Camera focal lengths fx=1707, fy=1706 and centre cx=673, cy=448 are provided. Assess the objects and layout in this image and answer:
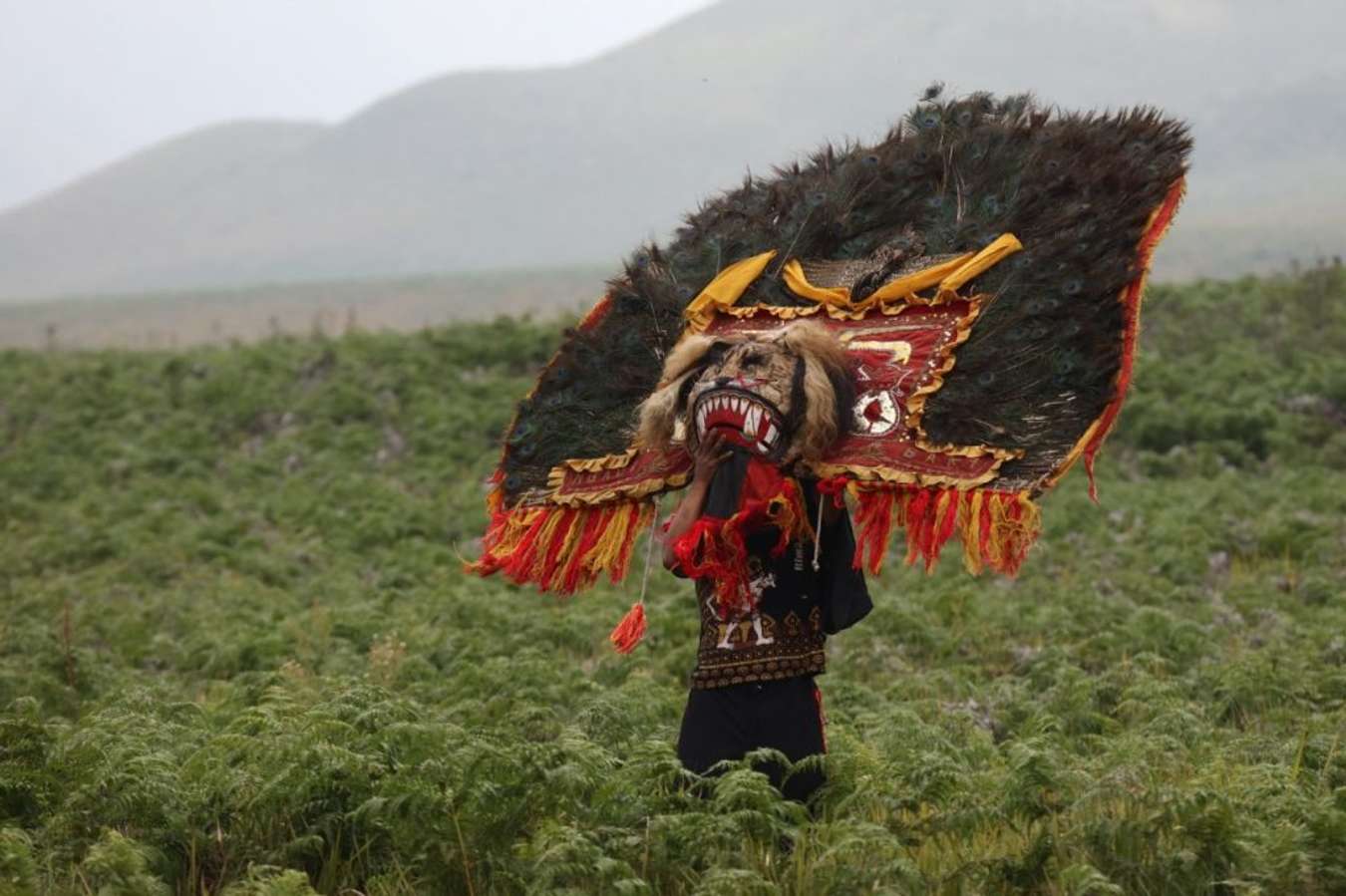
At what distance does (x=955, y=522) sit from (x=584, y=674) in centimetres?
506

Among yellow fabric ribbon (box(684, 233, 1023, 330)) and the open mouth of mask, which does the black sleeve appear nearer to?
the open mouth of mask

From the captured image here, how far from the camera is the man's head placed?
620 cm

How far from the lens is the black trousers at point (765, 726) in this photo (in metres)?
6.37

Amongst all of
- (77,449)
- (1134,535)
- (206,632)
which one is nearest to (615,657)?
(206,632)

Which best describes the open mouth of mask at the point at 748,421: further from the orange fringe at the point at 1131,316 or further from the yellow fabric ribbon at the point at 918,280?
the orange fringe at the point at 1131,316

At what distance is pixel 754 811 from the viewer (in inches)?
229

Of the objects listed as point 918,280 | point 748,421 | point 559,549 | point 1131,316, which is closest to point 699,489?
point 748,421

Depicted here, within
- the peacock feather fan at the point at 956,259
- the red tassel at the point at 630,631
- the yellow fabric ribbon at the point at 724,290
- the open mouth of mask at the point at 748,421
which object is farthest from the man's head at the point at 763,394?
the red tassel at the point at 630,631

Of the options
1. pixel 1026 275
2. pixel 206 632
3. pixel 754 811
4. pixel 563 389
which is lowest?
pixel 206 632

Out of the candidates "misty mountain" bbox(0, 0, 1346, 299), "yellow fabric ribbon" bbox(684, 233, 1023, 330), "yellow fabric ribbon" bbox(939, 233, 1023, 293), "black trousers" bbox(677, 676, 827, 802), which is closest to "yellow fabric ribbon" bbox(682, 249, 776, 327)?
"yellow fabric ribbon" bbox(684, 233, 1023, 330)

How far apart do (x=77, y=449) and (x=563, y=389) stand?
1590 cm

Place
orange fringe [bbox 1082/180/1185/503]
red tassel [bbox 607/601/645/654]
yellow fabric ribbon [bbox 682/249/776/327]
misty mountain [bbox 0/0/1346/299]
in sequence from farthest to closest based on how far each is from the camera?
1. misty mountain [bbox 0/0/1346/299]
2. yellow fabric ribbon [bbox 682/249/776/327]
3. red tassel [bbox 607/601/645/654]
4. orange fringe [bbox 1082/180/1185/503]

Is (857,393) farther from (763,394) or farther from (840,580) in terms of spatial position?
(840,580)

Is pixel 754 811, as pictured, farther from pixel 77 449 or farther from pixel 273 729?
pixel 77 449
